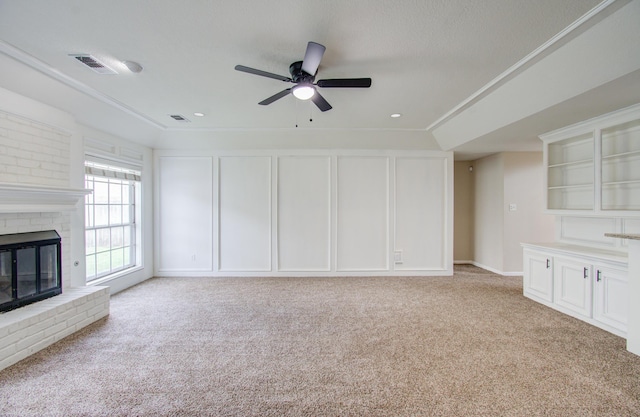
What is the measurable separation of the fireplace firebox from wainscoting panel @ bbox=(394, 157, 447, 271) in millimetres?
4934

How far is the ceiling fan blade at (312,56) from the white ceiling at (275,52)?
0.71ft

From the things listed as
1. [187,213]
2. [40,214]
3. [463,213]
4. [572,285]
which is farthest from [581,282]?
[40,214]

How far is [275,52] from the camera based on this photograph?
2.24 meters

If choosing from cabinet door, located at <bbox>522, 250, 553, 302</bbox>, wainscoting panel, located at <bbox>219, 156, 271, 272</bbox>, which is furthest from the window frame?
cabinet door, located at <bbox>522, 250, 553, 302</bbox>

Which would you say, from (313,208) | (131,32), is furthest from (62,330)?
(313,208)

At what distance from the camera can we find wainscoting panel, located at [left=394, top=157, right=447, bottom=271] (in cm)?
490

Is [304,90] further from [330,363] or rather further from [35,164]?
[35,164]

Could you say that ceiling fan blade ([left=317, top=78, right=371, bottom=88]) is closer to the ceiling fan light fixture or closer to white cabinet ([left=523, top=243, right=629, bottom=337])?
the ceiling fan light fixture

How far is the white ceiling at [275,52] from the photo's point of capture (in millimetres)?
1762

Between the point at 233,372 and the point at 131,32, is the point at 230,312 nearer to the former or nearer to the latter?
the point at 233,372

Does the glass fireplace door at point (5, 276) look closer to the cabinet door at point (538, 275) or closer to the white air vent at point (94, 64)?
the white air vent at point (94, 64)

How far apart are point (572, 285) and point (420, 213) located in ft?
7.61

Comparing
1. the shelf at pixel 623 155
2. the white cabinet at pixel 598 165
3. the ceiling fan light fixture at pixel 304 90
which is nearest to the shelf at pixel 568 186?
the white cabinet at pixel 598 165

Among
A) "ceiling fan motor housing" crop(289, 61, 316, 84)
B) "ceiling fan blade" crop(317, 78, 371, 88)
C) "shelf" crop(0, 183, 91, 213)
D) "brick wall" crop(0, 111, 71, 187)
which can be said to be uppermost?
"ceiling fan motor housing" crop(289, 61, 316, 84)
